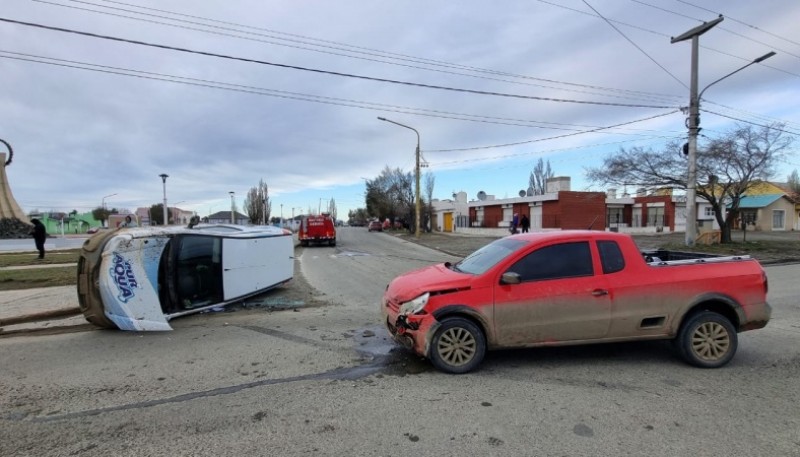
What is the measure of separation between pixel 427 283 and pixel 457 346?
0.76 metres

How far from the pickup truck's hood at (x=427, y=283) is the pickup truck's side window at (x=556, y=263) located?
59 cm

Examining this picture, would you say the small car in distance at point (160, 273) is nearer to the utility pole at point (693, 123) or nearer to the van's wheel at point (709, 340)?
the van's wheel at point (709, 340)

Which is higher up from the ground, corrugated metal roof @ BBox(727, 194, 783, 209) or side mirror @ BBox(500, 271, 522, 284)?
corrugated metal roof @ BBox(727, 194, 783, 209)

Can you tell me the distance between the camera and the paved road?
11.2 ft

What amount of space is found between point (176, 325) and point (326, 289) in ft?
14.3

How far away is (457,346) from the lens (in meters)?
4.90

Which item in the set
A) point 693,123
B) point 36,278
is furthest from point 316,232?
point 693,123

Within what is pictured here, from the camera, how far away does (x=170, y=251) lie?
7230 mm

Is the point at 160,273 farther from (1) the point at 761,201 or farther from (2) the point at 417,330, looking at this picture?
(1) the point at 761,201

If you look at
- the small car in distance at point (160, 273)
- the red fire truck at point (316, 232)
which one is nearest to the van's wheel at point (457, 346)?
the small car in distance at point (160, 273)

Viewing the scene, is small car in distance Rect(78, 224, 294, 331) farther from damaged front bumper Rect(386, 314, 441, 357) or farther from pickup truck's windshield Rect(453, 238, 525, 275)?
pickup truck's windshield Rect(453, 238, 525, 275)

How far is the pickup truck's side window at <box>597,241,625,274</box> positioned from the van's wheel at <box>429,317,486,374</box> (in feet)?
5.40

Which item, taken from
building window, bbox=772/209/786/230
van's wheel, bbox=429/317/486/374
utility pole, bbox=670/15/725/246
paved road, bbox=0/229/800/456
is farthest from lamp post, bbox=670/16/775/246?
building window, bbox=772/209/786/230

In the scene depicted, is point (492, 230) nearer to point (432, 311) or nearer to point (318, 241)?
point (318, 241)
